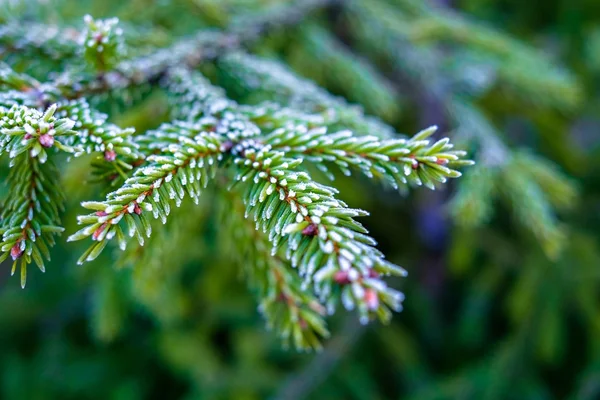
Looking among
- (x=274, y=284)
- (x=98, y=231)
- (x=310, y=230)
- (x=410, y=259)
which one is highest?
(x=310, y=230)

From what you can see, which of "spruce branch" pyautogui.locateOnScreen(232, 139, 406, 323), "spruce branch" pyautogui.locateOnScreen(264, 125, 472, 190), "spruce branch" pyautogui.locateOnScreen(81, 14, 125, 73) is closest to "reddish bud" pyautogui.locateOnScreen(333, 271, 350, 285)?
"spruce branch" pyautogui.locateOnScreen(232, 139, 406, 323)

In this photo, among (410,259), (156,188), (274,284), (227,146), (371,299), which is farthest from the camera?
(410,259)

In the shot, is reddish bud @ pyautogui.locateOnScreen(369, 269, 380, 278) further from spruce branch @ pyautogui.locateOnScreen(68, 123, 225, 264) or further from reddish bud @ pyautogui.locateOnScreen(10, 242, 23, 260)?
reddish bud @ pyautogui.locateOnScreen(10, 242, 23, 260)

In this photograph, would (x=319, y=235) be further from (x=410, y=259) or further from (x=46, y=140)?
(x=410, y=259)

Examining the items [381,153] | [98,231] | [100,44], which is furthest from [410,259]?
[98,231]

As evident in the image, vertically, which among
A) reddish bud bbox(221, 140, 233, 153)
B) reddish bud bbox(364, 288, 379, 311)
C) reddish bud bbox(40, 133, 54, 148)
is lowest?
reddish bud bbox(40, 133, 54, 148)

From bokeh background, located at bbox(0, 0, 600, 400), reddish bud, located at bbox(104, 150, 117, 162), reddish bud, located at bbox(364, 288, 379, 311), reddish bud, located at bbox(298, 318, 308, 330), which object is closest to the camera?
reddish bud, located at bbox(364, 288, 379, 311)

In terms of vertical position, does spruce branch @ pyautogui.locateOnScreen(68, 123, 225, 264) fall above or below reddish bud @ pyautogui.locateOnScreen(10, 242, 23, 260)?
above

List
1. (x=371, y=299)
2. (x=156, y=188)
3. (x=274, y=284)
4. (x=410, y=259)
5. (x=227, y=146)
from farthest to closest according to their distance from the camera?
(x=410, y=259), (x=274, y=284), (x=227, y=146), (x=156, y=188), (x=371, y=299)
